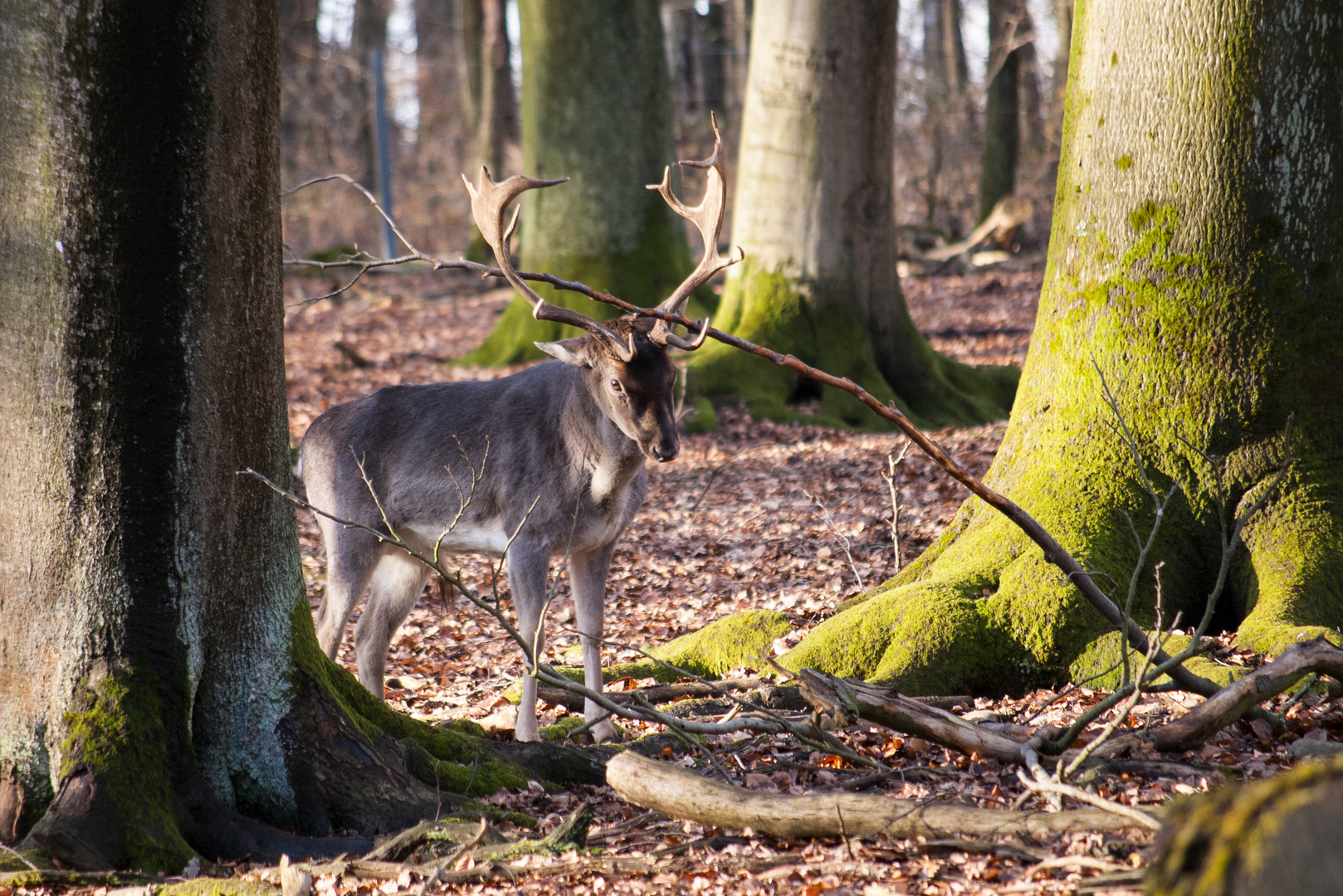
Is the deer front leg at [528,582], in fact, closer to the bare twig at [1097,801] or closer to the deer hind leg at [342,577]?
the deer hind leg at [342,577]

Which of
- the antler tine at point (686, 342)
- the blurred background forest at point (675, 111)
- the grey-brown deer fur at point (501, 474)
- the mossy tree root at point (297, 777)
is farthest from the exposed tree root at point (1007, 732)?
the blurred background forest at point (675, 111)

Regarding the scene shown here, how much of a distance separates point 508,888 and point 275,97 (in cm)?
285

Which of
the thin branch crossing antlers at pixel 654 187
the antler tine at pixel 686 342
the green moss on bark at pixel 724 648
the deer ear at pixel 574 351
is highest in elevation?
the thin branch crossing antlers at pixel 654 187

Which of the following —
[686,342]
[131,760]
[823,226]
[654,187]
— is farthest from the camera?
[823,226]

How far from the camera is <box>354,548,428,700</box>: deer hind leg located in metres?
6.45

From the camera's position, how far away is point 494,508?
6203 millimetres

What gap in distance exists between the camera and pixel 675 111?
74.5 feet

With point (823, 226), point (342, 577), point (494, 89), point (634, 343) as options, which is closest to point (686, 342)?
point (634, 343)

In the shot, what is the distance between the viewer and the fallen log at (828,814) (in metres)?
3.33

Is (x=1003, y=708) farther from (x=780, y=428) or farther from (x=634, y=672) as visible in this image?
(x=780, y=428)

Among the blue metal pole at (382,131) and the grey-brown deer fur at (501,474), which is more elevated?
the blue metal pole at (382,131)

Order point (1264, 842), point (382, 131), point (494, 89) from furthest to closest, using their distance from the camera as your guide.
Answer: point (494, 89)
point (382, 131)
point (1264, 842)

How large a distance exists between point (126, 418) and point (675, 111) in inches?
792

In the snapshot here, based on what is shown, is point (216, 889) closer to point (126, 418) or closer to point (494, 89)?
point (126, 418)
